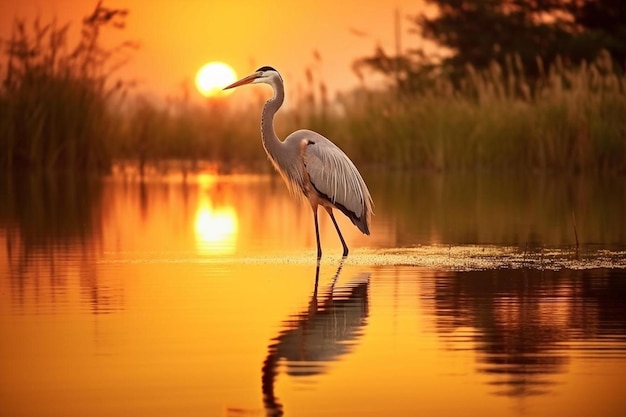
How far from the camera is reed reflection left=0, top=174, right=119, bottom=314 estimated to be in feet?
27.3

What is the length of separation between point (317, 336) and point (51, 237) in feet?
19.5

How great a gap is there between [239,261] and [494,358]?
441 centimetres

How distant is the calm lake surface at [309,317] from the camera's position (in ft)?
17.1

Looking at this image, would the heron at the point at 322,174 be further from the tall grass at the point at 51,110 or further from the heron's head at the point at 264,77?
the tall grass at the point at 51,110

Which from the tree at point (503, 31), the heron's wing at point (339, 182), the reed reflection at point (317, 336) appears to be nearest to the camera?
the reed reflection at point (317, 336)

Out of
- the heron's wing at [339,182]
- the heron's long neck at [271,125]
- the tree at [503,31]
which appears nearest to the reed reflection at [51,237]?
the heron's long neck at [271,125]

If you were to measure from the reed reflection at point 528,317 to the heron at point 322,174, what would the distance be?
89.2 inches

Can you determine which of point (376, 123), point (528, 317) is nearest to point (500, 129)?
point (376, 123)

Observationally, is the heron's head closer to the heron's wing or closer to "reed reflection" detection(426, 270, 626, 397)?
the heron's wing

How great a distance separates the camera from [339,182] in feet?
37.4

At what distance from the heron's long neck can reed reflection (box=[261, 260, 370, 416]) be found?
348 cm

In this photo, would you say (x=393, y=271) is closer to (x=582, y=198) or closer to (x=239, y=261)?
(x=239, y=261)

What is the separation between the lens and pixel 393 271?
9469 millimetres

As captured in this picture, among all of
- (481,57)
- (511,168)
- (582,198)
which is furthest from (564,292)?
(481,57)
